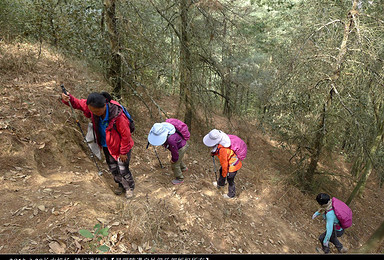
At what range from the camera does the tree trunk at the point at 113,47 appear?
205 inches

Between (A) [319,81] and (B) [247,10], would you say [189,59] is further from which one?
(A) [319,81]

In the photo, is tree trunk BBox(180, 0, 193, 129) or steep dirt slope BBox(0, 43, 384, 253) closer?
steep dirt slope BBox(0, 43, 384, 253)

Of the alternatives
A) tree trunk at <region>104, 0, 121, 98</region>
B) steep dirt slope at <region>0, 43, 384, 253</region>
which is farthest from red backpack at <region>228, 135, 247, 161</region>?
tree trunk at <region>104, 0, 121, 98</region>

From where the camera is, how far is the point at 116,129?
3.61m

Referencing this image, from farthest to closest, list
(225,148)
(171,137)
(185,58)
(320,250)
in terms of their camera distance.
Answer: (185,58) < (320,250) < (225,148) < (171,137)

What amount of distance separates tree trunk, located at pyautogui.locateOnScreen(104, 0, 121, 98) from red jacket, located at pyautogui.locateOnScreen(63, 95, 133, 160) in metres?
2.15

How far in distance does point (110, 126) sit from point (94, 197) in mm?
1195

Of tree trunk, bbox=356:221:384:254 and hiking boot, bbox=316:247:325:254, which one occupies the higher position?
tree trunk, bbox=356:221:384:254

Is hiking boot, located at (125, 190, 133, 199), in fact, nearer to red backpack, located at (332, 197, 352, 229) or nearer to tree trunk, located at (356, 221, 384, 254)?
red backpack, located at (332, 197, 352, 229)

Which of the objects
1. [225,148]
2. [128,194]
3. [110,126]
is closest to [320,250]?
[225,148]

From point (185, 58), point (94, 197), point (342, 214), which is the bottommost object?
point (342, 214)

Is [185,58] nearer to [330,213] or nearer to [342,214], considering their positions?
[330,213]

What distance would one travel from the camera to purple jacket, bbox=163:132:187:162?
4.38 m

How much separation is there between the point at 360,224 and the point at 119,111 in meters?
10.2
